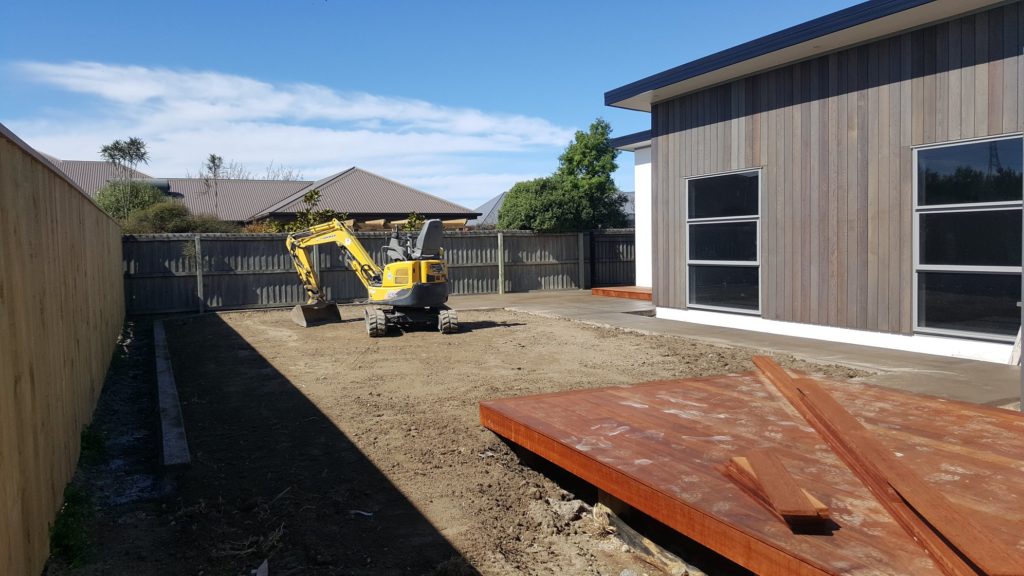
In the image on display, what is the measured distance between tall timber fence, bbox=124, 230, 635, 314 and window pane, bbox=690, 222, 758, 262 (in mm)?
9878

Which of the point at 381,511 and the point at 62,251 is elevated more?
the point at 62,251

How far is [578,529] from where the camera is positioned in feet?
14.6

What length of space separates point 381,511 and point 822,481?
2.67 meters

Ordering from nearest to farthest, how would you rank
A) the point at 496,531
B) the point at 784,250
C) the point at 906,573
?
1. the point at 906,573
2. the point at 496,531
3. the point at 784,250

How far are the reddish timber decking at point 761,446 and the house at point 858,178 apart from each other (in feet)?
14.7

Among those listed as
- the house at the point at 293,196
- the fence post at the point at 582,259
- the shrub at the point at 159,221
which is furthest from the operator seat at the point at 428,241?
the house at the point at 293,196

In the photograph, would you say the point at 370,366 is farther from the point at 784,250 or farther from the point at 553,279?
the point at 553,279

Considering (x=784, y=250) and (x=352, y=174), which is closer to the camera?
(x=784, y=250)

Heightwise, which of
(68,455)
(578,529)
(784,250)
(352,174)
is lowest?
(578,529)

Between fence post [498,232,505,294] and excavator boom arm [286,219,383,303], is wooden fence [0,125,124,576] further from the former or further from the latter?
fence post [498,232,505,294]

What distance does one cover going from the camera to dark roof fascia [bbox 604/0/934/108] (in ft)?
30.2

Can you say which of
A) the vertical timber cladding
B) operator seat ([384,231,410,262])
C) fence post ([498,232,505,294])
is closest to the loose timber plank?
the vertical timber cladding

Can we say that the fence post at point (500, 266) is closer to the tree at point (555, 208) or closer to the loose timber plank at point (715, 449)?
the tree at point (555, 208)

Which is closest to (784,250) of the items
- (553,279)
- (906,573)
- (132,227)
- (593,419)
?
(593,419)
